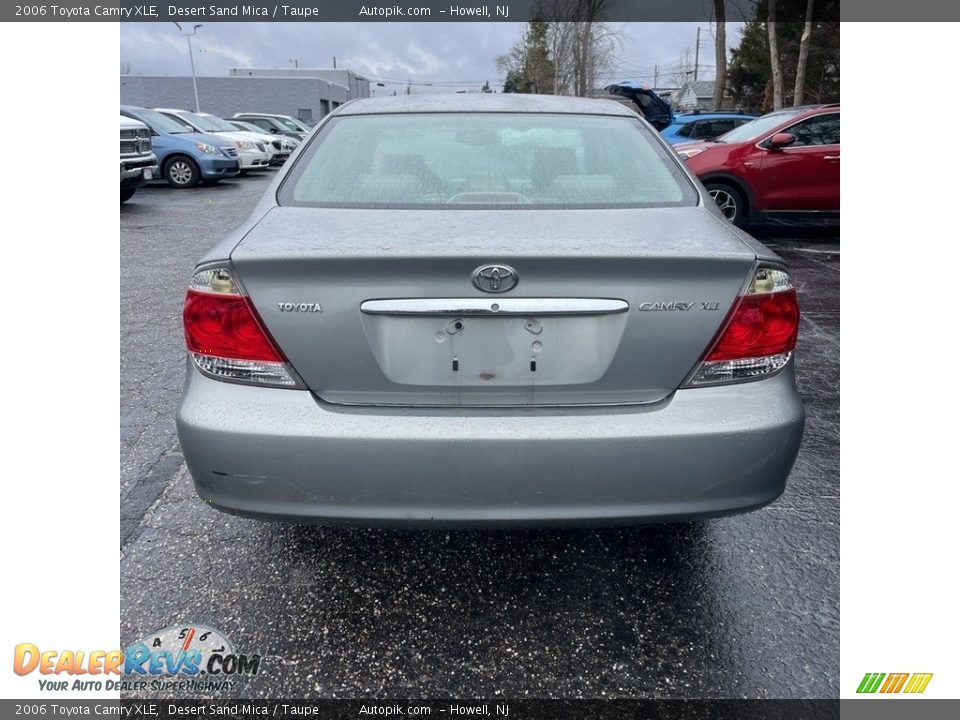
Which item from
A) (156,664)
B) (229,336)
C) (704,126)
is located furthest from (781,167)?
(156,664)

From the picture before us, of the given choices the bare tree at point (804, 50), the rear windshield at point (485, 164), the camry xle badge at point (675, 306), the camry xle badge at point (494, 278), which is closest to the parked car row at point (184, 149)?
the rear windshield at point (485, 164)

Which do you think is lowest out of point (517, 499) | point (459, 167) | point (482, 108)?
point (517, 499)

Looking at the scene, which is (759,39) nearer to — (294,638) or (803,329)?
(803,329)

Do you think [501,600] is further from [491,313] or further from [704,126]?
[704,126]

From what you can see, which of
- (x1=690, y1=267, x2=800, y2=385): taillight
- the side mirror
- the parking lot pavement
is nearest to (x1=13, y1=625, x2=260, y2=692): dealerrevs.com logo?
the parking lot pavement

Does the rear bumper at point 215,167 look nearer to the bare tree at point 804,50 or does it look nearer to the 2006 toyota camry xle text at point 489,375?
the bare tree at point 804,50

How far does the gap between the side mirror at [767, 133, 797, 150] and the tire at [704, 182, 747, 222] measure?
63 centimetres

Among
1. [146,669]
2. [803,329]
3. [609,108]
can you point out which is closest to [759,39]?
[803,329]

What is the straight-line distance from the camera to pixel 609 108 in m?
3.04

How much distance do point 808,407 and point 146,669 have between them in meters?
3.29

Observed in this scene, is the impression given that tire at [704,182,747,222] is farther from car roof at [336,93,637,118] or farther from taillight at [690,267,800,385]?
taillight at [690,267,800,385]

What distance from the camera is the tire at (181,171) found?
14875mm

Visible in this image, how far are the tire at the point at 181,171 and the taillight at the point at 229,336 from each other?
47.3 ft

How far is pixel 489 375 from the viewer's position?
1877 mm
